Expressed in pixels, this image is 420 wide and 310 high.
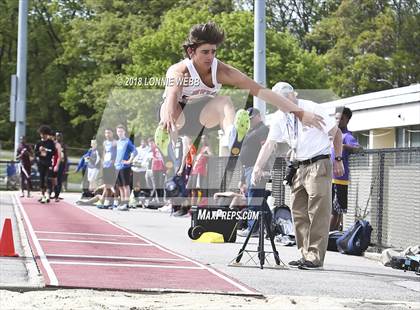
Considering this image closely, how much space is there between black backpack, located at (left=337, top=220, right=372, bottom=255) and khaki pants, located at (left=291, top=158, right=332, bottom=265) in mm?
2339

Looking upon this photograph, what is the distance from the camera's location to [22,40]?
8836 mm

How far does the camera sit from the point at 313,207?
10117 millimetres

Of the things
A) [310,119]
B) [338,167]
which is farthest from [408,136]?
[310,119]

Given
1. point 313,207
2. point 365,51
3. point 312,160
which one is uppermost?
point 365,51

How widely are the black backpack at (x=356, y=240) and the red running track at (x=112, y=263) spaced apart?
268cm

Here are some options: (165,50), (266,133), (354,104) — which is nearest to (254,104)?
(266,133)

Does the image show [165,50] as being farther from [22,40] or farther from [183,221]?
[183,221]

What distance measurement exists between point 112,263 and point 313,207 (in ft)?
8.32

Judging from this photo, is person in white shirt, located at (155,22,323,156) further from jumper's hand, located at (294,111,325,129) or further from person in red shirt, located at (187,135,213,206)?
person in red shirt, located at (187,135,213,206)

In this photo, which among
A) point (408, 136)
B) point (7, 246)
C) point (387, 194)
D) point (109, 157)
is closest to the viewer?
point (109, 157)

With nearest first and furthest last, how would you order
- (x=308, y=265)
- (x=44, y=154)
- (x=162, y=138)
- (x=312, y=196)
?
(x=162, y=138)
(x=312, y=196)
(x=308, y=265)
(x=44, y=154)

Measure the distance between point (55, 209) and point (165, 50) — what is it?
14.9 meters

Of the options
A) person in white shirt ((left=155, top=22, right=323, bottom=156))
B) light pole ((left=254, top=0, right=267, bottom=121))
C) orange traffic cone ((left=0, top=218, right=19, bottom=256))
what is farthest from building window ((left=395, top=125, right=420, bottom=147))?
person in white shirt ((left=155, top=22, right=323, bottom=156))

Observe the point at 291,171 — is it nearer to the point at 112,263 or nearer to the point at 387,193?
the point at 112,263
